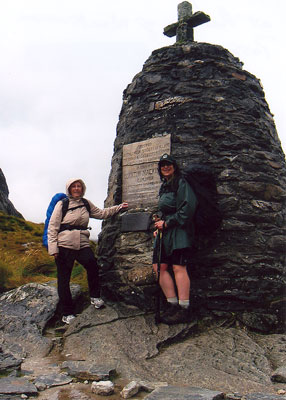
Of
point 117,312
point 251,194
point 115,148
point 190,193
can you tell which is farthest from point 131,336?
point 115,148

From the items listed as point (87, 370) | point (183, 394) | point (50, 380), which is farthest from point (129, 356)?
point (183, 394)

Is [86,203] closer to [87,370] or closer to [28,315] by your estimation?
[28,315]

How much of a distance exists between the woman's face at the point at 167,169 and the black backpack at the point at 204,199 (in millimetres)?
209

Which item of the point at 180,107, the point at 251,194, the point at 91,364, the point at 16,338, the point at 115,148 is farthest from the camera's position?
the point at 115,148

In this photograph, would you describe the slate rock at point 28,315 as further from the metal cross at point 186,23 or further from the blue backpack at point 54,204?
the metal cross at point 186,23

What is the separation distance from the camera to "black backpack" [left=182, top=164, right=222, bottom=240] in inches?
245

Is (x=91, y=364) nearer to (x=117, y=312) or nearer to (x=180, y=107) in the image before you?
(x=117, y=312)

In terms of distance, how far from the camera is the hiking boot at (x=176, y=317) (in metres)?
6.03

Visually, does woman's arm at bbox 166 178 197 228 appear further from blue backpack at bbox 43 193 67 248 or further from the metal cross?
the metal cross

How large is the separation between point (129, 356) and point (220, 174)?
3301mm

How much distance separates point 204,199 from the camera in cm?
624

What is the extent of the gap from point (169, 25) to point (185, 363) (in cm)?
689

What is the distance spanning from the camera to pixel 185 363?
500cm

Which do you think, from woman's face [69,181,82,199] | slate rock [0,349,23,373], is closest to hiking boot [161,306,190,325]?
slate rock [0,349,23,373]
